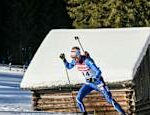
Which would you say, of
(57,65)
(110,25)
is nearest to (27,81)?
(57,65)

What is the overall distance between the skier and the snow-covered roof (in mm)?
989

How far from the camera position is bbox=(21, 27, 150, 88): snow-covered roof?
1923 centimetres

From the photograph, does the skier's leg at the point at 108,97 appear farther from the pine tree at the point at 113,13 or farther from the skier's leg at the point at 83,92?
the pine tree at the point at 113,13

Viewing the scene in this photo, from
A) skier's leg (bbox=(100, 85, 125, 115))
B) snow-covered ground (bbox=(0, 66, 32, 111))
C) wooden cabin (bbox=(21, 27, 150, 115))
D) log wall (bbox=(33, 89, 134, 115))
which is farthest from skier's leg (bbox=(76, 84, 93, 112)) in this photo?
snow-covered ground (bbox=(0, 66, 32, 111))

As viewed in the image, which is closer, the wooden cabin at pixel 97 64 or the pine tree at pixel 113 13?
the wooden cabin at pixel 97 64

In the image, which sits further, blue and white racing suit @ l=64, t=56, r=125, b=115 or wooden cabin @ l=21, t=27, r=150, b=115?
wooden cabin @ l=21, t=27, r=150, b=115

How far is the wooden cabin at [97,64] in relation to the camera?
1902 cm

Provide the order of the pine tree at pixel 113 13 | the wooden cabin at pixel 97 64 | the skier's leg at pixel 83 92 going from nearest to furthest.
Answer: the skier's leg at pixel 83 92, the wooden cabin at pixel 97 64, the pine tree at pixel 113 13

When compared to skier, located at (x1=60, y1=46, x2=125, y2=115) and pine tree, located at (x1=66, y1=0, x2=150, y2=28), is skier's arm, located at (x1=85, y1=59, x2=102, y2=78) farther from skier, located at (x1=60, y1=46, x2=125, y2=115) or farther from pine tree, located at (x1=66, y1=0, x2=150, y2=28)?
pine tree, located at (x1=66, y1=0, x2=150, y2=28)

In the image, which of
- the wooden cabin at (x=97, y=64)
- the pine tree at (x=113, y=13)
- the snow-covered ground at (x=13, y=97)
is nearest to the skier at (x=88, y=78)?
the wooden cabin at (x=97, y=64)

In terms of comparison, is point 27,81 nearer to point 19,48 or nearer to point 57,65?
point 57,65

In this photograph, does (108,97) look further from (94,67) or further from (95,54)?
(95,54)

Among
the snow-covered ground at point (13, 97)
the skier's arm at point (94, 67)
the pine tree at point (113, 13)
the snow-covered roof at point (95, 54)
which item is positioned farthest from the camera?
the pine tree at point (113, 13)

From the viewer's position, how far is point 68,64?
18188mm
